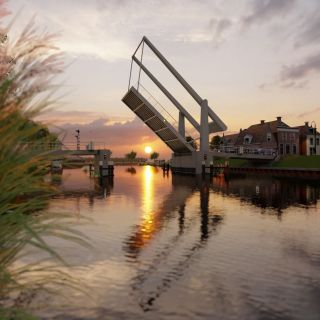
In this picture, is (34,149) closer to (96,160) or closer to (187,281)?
(187,281)

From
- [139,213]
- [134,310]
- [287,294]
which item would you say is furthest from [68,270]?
[139,213]

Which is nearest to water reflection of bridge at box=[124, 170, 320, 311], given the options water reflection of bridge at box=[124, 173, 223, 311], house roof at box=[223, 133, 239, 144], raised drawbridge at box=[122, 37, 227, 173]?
water reflection of bridge at box=[124, 173, 223, 311]

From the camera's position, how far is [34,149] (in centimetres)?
Result: 347

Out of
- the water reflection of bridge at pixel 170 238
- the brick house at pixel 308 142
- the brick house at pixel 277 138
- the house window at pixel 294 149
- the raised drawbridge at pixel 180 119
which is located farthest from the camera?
the brick house at pixel 308 142

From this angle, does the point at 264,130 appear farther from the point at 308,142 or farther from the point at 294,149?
the point at 308,142

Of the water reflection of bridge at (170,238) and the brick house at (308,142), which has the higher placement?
the brick house at (308,142)

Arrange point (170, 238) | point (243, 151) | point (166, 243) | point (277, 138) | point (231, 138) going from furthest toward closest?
point (231, 138) < point (277, 138) < point (243, 151) < point (170, 238) < point (166, 243)

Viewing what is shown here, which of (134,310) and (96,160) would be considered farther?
(96,160)

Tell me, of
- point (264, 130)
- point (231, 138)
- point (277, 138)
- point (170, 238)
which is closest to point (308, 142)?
point (277, 138)

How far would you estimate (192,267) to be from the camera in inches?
391

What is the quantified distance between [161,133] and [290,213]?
39.6 meters

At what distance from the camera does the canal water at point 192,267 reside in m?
7.12

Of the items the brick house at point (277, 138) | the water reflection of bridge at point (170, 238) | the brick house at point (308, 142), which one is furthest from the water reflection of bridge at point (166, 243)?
the brick house at point (308, 142)

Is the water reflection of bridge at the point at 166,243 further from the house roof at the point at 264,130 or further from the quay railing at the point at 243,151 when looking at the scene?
the house roof at the point at 264,130
